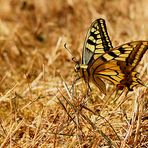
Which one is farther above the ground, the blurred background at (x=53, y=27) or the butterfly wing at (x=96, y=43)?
the blurred background at (x=53, y=27)

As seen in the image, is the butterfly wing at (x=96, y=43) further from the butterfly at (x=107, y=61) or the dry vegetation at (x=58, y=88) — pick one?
the dry vegetation at (x=58, y=88)

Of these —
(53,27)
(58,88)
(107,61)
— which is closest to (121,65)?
(107,61)

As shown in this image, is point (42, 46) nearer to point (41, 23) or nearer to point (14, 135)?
point (41, 23)

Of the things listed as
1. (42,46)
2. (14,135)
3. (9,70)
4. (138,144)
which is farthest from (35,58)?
(138,144)

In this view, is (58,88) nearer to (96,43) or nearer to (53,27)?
(96,43)

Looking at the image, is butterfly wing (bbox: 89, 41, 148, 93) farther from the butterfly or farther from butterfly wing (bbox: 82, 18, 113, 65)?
butterfly wing (bbox: 82, 18, 113, 65)

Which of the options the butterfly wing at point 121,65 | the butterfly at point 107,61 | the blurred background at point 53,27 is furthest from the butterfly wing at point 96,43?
the blurred background at point 53,27
